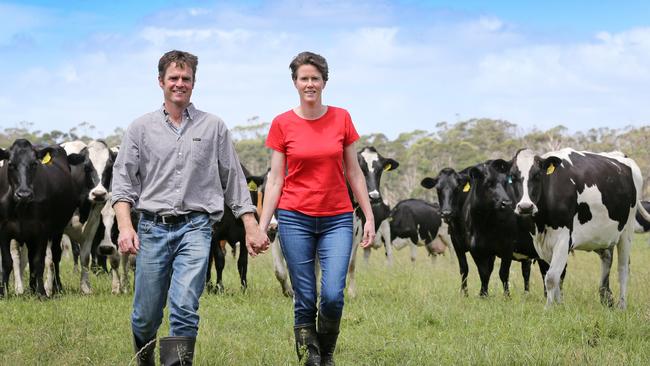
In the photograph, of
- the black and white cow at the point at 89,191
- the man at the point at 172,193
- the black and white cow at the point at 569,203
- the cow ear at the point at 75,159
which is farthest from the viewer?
the cow ear at the point at 75,159

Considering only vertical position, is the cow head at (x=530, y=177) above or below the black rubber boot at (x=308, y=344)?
above

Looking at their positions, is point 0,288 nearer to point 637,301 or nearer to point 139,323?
point 139,323

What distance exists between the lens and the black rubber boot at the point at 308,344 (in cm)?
619

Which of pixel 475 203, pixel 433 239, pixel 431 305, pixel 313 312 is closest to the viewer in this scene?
pixel 313 312

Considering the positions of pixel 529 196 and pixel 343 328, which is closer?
pixel 343 328

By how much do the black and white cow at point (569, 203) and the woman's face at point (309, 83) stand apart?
5070 mm

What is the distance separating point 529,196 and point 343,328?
3336mm

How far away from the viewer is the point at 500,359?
672 centimetres

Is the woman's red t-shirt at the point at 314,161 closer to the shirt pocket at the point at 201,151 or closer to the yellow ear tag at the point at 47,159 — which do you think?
the shirt pocket at the point at 201,151

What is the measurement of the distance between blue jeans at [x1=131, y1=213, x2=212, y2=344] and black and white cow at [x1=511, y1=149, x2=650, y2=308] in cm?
600

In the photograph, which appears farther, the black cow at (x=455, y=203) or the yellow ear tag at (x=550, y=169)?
the black cow at (x=455, y=203)

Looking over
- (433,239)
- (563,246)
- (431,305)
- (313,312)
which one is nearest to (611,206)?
(563,246)

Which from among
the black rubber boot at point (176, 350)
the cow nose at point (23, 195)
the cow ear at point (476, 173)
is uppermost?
the cow ear at point (476, 173)

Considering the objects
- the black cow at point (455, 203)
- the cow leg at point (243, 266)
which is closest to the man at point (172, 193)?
the cow leg at point (243, 266)
